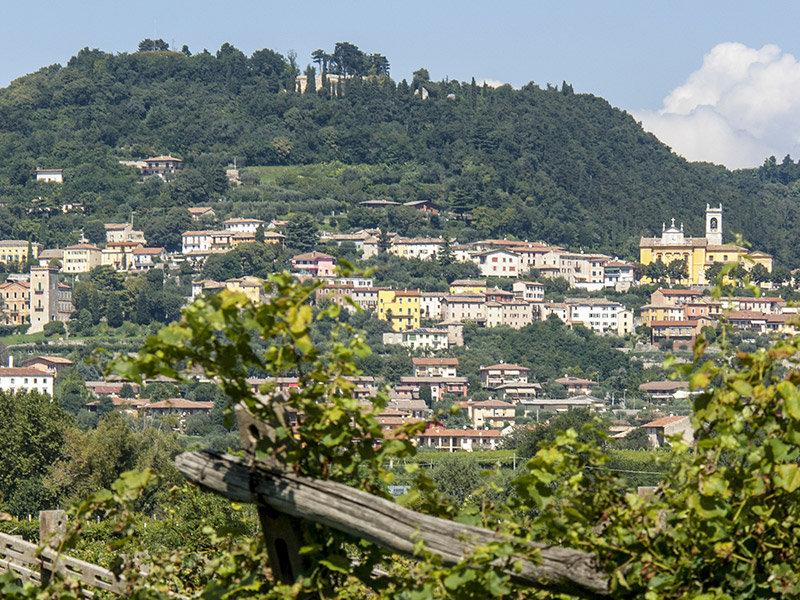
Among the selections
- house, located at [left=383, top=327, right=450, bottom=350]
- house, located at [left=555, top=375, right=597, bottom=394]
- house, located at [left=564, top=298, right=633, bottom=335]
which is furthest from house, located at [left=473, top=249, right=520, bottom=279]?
house, located at [left=555, top=375, right=597, bottom=394]

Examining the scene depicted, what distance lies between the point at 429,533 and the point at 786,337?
0.67 meters

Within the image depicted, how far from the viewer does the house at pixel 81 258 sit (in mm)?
89125

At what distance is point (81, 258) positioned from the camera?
294 ft

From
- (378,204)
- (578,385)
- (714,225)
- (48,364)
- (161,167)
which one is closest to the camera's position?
(48,364)

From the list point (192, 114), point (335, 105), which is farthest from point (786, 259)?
point (192, 114)

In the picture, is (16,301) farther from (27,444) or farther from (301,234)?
(27,444)

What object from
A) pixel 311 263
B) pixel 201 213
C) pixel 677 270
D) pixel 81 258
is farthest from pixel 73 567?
pixel 201 213

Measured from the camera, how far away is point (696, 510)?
1.65 metres

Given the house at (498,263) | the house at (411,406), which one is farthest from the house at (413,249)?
the house at (411,406)

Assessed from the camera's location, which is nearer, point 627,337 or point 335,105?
point 627,337

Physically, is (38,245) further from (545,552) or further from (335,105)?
(545,552)

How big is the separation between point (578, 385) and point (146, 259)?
32398mm

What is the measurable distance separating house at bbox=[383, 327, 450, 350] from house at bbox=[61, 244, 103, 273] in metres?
22.5

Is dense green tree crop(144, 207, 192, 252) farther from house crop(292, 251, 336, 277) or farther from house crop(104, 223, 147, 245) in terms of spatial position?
house crop(292, 251, 336, 277)
